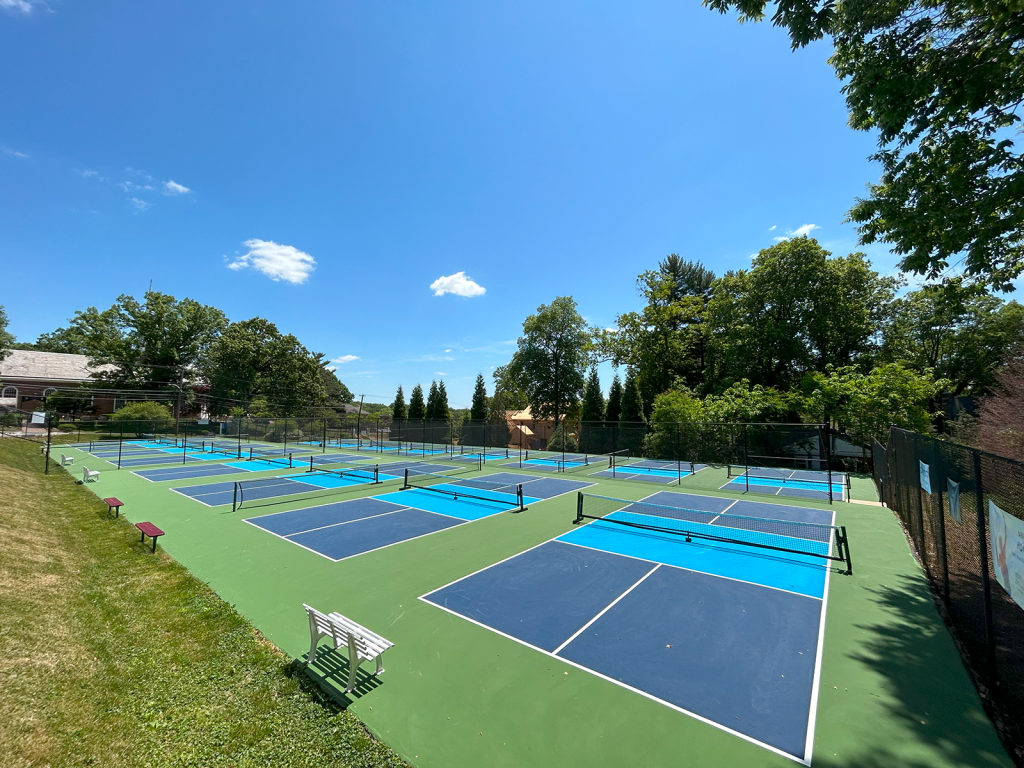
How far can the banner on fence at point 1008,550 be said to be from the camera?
380cm

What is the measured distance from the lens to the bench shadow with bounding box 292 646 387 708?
15.2ft

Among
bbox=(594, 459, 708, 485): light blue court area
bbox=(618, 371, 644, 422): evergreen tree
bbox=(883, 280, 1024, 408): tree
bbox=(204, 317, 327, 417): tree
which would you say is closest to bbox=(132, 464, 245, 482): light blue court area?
bbox=(594, 459, 708, 485): light blue court area

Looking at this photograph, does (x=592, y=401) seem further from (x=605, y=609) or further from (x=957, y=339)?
(x=605, y=609)

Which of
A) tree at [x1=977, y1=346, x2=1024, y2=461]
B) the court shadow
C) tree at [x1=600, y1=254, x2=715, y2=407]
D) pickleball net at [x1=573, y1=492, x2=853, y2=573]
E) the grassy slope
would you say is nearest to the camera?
the grassy slope

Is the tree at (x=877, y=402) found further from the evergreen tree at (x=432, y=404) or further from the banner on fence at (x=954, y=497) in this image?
the evergreen tree at (x=432, y=404)

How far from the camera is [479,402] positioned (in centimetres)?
5075

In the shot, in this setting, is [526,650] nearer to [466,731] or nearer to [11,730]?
[466,731]

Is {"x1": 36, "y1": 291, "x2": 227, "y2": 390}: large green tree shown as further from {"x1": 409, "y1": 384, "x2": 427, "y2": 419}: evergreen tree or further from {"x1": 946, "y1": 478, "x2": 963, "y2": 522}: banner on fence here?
{"x1": 946, "y1": 478, "x2": 963, "y2": 522}: banner on fence

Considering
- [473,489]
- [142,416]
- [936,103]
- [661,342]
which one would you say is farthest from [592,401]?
[142,416]

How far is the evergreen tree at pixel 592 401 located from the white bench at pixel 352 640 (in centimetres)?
3860

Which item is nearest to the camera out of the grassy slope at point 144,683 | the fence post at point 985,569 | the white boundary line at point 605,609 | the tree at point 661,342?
the grassy slope at point 144,683

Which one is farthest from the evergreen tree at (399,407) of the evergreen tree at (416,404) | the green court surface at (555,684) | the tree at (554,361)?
the green court surface at (555,684)

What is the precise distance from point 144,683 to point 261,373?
56.4 m

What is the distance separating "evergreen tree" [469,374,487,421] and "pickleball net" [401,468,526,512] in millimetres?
28360
